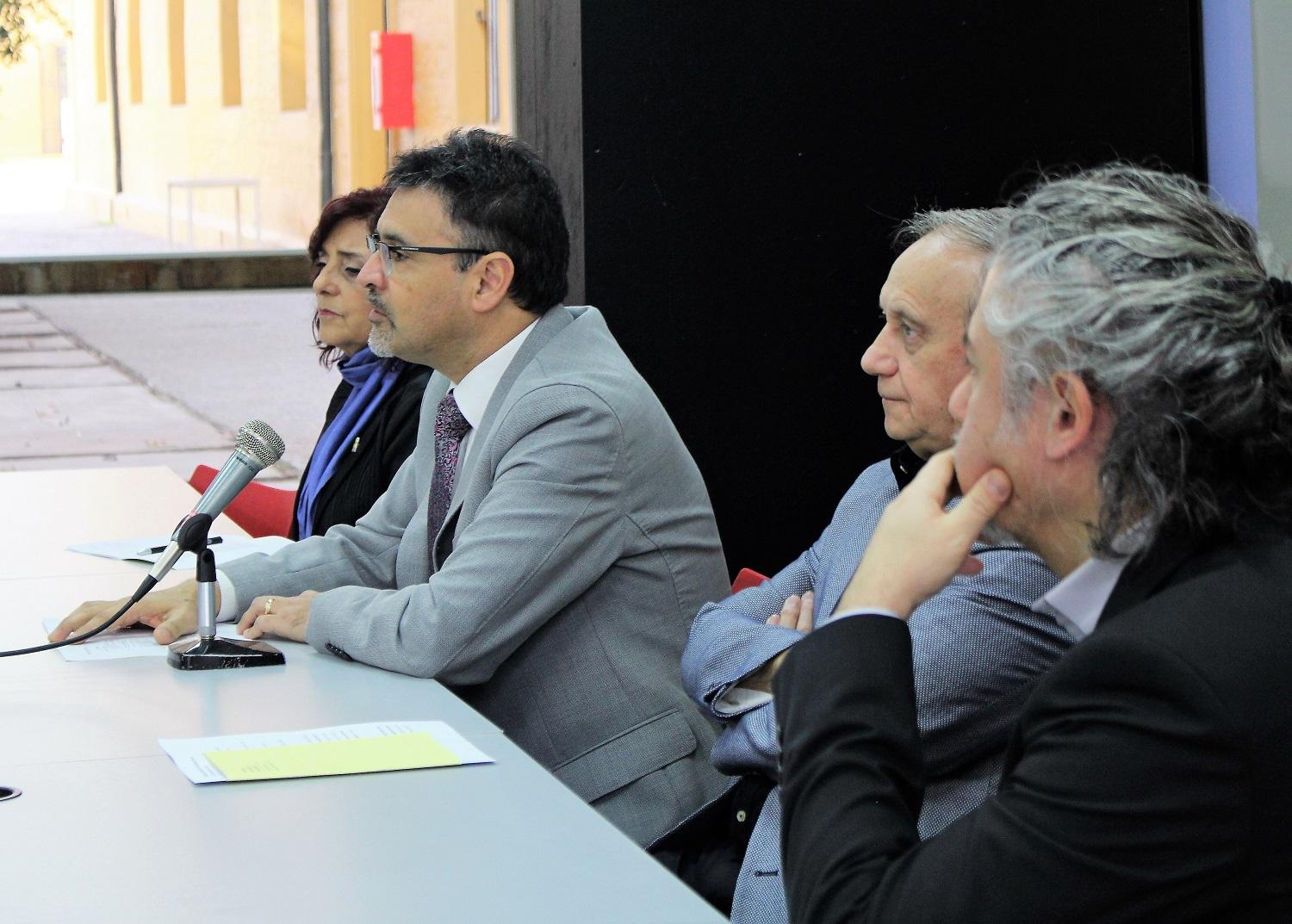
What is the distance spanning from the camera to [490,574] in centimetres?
237

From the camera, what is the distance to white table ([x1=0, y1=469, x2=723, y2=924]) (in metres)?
1.49

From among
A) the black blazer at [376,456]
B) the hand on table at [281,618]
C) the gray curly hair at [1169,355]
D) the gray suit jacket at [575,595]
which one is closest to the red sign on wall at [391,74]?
the black blazer at [376,456]

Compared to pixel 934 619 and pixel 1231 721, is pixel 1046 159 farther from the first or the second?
pixel 1231 721

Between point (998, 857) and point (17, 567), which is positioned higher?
point (998, 857)

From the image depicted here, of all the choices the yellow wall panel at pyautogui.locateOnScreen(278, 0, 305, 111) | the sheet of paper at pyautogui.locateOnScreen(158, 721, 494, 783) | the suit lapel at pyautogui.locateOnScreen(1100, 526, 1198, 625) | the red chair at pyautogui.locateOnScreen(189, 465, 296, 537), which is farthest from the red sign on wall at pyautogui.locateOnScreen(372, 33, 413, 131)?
the suit lapel at pyautogui.locateOnScreen(1100, 526, 1198, 625)

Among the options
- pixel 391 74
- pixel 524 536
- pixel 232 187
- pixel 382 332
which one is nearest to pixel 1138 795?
pixel 524 536

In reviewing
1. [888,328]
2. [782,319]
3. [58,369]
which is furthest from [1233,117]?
[58,369]

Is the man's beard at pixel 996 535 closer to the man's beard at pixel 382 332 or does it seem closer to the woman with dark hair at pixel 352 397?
the man's beard at pixel 382 332

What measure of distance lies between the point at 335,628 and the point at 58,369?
20.8 feet

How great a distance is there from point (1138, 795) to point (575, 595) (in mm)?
1393

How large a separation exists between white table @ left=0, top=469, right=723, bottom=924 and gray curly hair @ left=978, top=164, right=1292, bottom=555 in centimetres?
58

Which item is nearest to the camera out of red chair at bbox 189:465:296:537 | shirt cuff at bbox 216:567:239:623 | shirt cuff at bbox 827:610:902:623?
shirt cuff at bbox 827:610:902:623

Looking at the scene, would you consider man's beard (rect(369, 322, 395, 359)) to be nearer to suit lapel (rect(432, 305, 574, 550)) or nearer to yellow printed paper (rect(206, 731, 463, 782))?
suit lapel (rect(432, 305, 574, 550))

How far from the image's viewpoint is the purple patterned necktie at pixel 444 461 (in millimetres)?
2764
